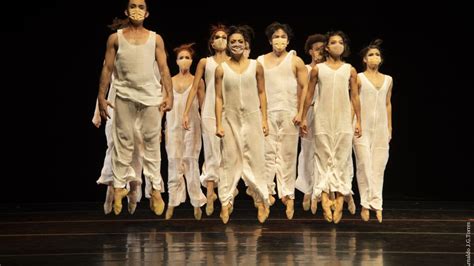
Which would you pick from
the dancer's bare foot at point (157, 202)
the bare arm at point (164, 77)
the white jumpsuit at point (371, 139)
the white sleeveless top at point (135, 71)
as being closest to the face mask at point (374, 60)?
the white jumpsuit at point (371, 139)

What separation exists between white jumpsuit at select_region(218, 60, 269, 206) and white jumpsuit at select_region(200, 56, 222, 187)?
2.34 feet

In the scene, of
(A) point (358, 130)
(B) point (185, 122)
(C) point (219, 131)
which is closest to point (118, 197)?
(C) point (219, 131)

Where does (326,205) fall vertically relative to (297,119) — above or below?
below

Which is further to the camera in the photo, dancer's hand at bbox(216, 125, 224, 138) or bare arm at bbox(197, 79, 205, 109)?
bare arm at bbox(197, 79, 205, 109)

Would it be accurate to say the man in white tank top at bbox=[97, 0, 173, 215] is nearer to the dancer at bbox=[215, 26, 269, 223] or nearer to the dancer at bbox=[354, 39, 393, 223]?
the dancer at bbox=[215, 26, 269, 223]

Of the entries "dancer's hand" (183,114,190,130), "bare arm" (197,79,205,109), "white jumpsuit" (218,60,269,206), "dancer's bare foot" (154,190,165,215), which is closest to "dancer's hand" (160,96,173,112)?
"white jumpsuit" (218,60,269,206)

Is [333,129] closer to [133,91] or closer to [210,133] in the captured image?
[210,133]

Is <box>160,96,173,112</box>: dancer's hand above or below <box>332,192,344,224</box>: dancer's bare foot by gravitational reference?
above

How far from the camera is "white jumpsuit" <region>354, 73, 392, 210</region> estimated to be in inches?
362

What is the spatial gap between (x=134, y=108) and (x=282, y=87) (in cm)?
170

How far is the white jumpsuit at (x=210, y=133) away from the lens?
9.19 m

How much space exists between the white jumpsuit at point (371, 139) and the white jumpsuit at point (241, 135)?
1137 millimetres

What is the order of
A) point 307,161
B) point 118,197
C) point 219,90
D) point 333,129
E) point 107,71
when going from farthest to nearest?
point 307,161
point 333,129
point 219,90
point 118,197
point 107,71

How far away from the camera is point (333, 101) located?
8.82 metres
